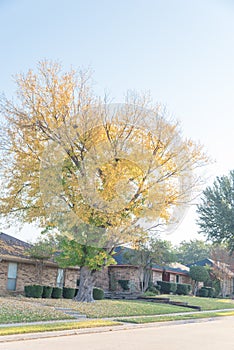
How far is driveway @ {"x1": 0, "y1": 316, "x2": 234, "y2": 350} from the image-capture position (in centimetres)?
936

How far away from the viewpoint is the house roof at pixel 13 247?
76.0ft

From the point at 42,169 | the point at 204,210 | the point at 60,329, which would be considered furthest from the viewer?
the point at 204,210

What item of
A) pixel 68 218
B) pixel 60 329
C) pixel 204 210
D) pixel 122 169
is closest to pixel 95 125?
pixel 122 169

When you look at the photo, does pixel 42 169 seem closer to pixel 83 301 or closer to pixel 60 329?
pixel 83 301

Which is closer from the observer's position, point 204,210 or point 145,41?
point 145,41

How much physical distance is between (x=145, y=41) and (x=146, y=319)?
9.54 meters

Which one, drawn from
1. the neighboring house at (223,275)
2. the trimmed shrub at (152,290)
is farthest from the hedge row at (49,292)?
the neighboring house at (223,275)

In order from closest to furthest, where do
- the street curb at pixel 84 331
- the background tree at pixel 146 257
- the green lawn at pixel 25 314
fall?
the street curb at pixel 84 331 < the green lawn at pixel 25 314 < the background tree at pixel 146 257

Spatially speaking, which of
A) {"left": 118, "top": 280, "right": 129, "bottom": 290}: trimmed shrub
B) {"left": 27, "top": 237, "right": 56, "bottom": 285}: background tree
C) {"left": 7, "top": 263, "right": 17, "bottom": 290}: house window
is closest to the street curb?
{"left": 27, "top": 237, "right": 56, "bottom": 285}: background tree

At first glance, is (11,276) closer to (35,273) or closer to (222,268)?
(35,273)

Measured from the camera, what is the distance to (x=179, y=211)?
67.7 feet

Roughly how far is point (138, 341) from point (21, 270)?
15.3 meters

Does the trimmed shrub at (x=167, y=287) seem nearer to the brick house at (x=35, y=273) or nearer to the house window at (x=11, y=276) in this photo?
the brick house at (x=35, y=273)

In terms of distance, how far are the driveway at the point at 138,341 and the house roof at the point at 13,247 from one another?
38.7ft
